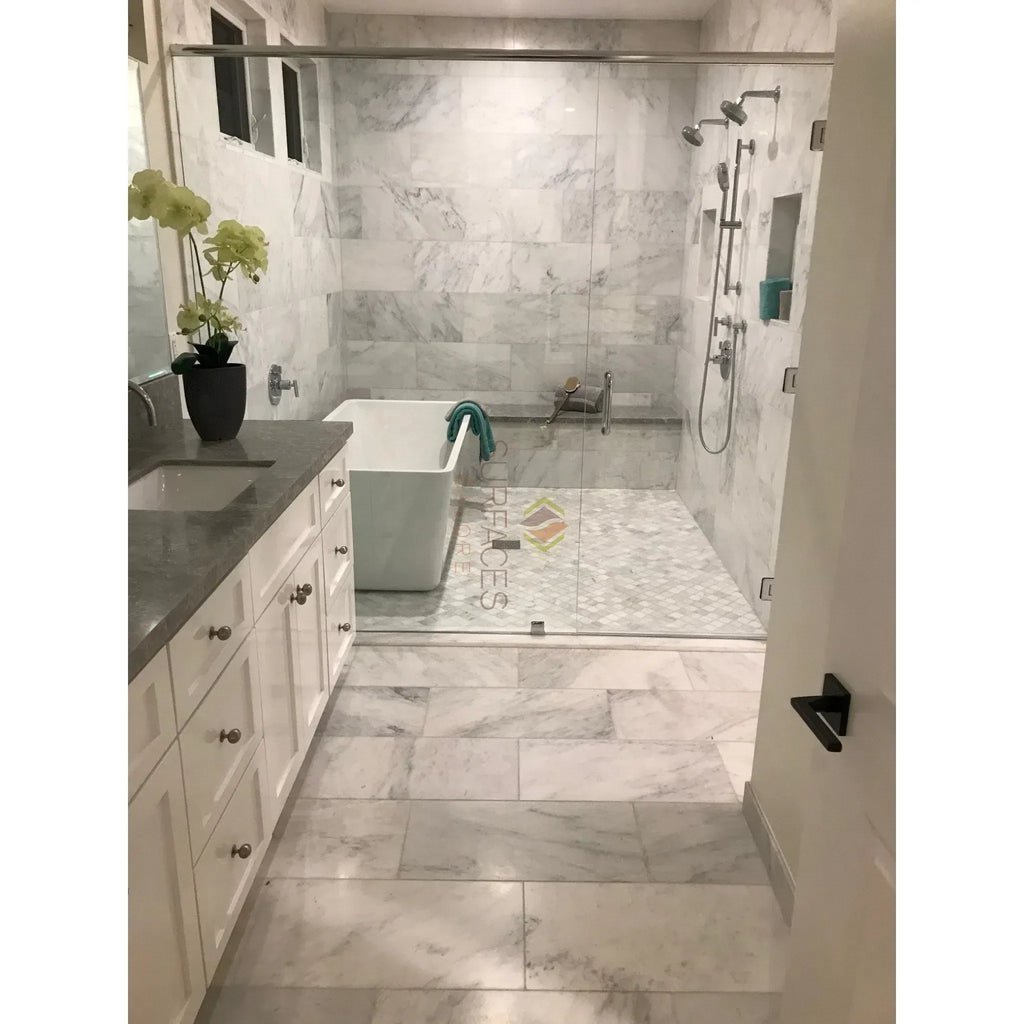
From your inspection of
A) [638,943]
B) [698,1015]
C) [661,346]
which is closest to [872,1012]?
[698,1015]

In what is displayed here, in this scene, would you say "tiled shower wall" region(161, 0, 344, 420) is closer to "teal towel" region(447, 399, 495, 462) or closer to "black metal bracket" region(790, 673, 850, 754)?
"teal towel" region(447, 399, 495, 462)

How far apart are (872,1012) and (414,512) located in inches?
107

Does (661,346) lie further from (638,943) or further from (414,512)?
(638,943)

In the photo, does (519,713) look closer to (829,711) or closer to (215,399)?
(215,399)

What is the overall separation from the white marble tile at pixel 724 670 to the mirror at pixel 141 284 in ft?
7.11

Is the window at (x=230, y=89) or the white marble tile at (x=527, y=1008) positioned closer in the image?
the white marble tile at (x=527, y=1008)

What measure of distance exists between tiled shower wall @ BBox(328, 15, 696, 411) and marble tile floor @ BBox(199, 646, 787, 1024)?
163cm

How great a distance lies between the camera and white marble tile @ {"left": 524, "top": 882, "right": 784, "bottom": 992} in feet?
5.51

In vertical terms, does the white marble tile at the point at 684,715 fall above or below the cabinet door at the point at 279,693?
below

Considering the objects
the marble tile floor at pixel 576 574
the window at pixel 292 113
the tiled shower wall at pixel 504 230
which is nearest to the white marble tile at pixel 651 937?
the marble tile floor at pixel 576 574

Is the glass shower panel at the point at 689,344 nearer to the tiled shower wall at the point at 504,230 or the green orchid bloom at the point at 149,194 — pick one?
the tiled shower wall at the point at 504,230

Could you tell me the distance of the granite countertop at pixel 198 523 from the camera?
49.9 inches

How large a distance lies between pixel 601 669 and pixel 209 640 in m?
1.81
